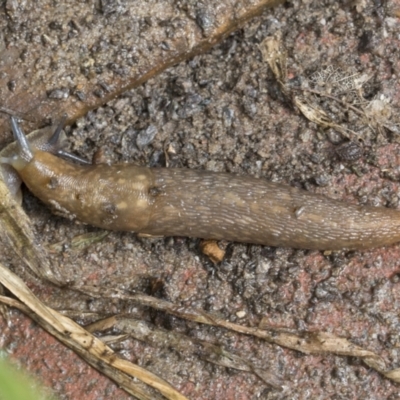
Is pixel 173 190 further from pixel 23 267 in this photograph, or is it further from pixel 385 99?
pixel 385 99

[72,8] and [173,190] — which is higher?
[72,8]

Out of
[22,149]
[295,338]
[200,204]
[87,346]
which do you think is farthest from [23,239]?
[295,338]

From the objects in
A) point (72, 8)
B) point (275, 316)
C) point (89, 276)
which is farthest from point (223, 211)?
point (72, 8)

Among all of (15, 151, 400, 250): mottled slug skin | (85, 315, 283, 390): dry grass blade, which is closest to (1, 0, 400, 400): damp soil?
(85, 315, 283, 390): dry grass blade

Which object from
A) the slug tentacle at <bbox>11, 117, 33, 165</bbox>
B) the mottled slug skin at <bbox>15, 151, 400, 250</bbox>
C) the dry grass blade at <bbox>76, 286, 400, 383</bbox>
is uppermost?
the slug tentacle at <bbox>11, 117, 33, 165</bbox>

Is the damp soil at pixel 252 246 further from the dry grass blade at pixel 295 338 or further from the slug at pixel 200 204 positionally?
the slug at pixel 200 204

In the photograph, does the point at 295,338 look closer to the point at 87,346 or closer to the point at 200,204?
the point at 200,204

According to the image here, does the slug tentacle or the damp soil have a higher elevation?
the slug tentacle

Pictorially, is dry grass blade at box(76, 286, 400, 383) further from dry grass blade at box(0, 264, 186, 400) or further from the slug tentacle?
the slug tentacle
